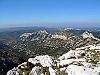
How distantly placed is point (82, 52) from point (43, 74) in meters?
37.1

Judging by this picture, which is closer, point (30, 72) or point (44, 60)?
point (30, 72)

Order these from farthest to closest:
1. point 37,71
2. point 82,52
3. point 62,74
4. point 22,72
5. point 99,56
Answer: point 82,52, point 99,56, point 22,72, point 37,71, point 62,74

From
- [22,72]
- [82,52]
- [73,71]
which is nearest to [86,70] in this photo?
[73,71]

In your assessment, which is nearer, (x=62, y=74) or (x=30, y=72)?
(x=62, y=74)

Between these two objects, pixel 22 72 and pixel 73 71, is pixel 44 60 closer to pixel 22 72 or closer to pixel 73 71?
pixel 22 72

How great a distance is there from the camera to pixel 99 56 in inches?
3917

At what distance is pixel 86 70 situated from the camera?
7288 centimetres

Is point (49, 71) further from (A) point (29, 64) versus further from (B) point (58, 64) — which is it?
(A) point (29, 64)

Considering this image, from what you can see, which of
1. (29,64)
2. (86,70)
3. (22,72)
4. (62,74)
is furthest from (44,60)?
(86,70)

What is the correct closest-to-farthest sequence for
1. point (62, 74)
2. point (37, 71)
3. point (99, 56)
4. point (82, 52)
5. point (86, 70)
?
point (86, 70), point (62, 74), point (37, 71), point (99, 56), point (82, 52)

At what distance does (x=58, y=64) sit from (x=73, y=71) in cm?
1952

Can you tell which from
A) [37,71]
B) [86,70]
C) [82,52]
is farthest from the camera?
[82,52]

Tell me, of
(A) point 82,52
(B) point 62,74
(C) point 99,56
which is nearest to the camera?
(B) point 62,74

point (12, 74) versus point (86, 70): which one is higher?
point (86, 70)
